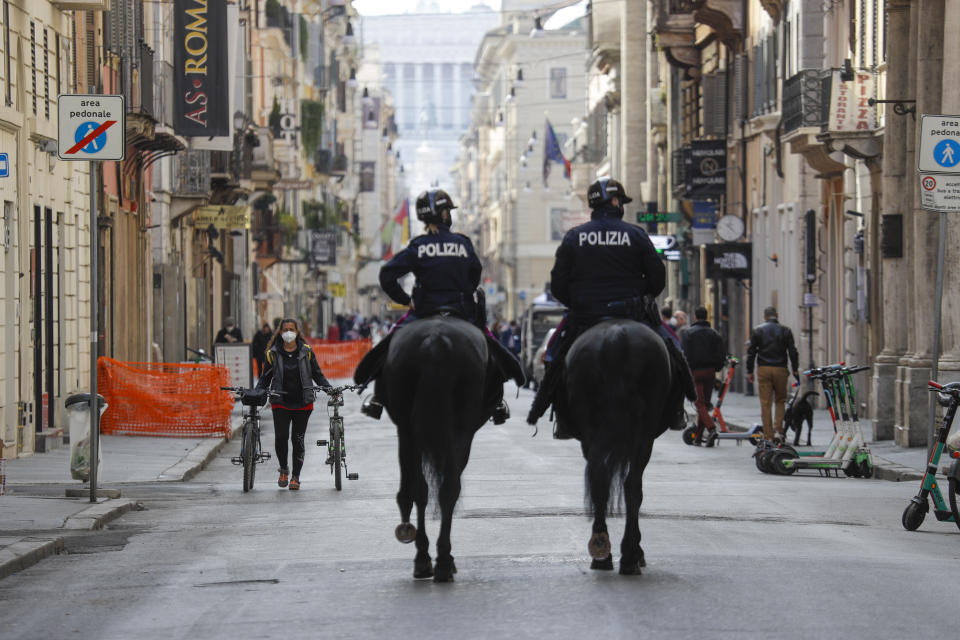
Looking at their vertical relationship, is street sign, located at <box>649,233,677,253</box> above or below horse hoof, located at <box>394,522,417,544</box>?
above

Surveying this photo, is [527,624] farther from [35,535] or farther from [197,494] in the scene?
[197,494]

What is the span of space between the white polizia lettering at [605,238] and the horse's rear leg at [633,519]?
123 cm

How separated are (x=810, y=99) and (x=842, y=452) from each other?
14.0m

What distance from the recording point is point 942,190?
18.1 metres

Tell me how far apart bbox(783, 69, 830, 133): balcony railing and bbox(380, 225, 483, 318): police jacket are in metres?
21.7

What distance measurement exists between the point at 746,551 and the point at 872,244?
67.9ft

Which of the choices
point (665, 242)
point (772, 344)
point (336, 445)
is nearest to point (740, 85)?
point (665, 242)

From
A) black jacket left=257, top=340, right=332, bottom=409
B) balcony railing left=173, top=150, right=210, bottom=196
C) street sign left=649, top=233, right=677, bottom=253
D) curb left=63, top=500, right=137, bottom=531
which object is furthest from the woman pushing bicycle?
street sign left=649, top=233, right=677, bottom=253

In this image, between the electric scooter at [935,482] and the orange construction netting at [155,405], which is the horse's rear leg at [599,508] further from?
the orange construction netting at [155,405]

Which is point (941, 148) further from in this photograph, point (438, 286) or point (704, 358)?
point (704, 358)

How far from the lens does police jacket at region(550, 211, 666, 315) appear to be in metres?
12.0

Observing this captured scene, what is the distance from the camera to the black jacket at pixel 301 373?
1992 centimetres

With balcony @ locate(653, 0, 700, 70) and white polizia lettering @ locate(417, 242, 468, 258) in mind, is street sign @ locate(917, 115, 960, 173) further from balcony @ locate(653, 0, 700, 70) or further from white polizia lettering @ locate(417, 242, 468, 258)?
balcony @ locate(653, 0, 700, 70)

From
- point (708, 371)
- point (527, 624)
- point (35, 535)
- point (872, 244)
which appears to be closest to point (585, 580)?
point (527, 624)
